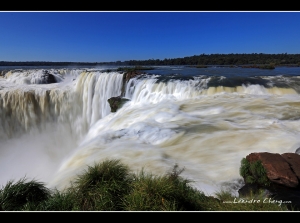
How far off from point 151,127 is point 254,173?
181 inches

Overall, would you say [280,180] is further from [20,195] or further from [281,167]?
[20,195]

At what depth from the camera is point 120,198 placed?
11.1 ft

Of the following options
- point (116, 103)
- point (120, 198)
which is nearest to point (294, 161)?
point (120, 198)

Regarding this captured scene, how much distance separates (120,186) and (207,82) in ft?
47.0

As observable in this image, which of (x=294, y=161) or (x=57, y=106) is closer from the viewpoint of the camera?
(x=294, y=161)

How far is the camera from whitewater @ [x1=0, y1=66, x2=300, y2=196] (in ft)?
18.9

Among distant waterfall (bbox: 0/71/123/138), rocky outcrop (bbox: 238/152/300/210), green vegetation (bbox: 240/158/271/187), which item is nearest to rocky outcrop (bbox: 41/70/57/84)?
distant waterfall (bbox: 0/71/123/138)

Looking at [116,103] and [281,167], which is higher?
[281,167]

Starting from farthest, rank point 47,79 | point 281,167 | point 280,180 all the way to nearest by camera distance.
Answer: point 47,79
point 281,167
point 280,180

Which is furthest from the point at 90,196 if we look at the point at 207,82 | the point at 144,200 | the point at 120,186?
the point at 207,82

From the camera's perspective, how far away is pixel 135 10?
3.49 meters

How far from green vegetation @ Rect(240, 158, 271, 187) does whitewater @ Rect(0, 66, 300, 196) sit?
0.75ft

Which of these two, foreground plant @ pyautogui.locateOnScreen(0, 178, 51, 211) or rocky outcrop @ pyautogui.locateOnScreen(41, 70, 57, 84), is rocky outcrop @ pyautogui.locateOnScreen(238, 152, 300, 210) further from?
rocky outcrop @ pyautogui.locateOnScreen(41, 70, 57, 84)

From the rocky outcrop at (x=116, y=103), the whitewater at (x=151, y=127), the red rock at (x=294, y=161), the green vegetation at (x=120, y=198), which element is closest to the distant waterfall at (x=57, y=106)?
the whitewater at (x=151, y=127)
